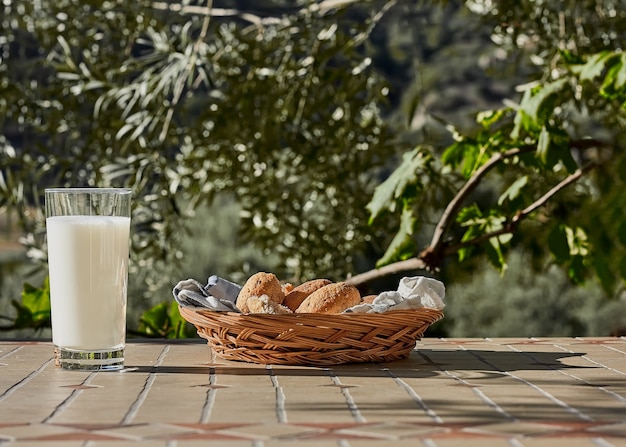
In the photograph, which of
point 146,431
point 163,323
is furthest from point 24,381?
point 163,323

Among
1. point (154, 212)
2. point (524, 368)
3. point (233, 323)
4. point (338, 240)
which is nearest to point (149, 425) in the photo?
point (233, 323)

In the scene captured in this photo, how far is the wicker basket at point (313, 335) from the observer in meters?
1.79

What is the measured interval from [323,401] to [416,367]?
400mm

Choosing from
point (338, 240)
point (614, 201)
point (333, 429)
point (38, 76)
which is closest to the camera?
point (333, 429)

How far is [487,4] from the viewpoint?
14.5ft

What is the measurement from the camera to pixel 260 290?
1.87 metres

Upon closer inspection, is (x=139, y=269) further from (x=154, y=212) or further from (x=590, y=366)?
(x=590, y=366)

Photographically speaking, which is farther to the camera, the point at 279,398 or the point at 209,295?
the point at 209,295

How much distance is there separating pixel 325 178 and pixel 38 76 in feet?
4.47

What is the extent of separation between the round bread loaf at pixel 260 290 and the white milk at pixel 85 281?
8.5 inches

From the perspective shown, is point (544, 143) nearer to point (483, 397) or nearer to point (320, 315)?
point (320, 315)

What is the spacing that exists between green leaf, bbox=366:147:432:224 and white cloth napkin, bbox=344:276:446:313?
70 centimetres

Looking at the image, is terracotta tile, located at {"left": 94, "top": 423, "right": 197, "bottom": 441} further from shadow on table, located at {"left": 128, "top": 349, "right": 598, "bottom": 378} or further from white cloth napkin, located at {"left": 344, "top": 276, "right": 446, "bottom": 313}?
white cloth napkin, located at {"left": 344, "top": 276, "right": 446, "bottom": 313}

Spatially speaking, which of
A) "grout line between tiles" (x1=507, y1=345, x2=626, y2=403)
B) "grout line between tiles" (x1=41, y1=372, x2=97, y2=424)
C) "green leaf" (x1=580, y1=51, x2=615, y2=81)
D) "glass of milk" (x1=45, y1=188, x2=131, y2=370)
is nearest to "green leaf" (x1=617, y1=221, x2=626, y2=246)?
"green leaf" (x1=580, y1=51, x2=615, y2=81)
